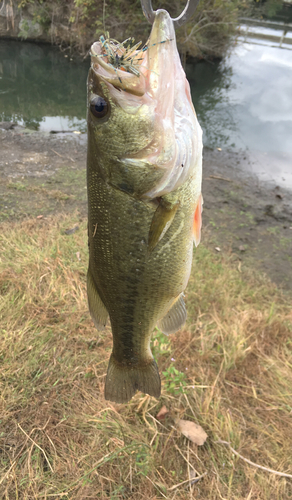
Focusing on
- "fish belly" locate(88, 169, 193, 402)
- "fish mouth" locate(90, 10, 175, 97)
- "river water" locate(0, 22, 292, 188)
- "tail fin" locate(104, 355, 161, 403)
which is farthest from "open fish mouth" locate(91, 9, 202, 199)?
"river water" locate(0, 22, 292, 188)

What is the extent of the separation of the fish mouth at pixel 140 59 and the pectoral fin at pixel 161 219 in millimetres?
424

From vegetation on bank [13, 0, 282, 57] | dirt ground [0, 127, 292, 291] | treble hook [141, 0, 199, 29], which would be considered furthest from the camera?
vegetation on bank [13, 0, 282, 57]

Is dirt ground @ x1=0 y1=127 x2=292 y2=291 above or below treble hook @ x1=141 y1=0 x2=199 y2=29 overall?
below

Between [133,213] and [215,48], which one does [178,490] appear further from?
[215,48]

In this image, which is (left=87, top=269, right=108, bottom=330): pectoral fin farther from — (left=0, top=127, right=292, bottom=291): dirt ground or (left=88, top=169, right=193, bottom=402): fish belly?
(left=0, top=127, right=292, bottom=291): dirt ground

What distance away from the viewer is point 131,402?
8.43ft

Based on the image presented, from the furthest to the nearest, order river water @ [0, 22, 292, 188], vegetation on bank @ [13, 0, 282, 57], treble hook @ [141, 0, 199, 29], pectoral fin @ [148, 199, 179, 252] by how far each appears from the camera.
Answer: vegetation on bank @ [13, 0, 282, 57], river water @ [0, 22, 292, 188], pectoral fin @ [148, 199, 179, 252], treble hook @ [141, 0, 199, 29]

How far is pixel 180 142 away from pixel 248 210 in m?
5.40

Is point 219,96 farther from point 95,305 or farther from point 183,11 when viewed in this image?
point 95,305

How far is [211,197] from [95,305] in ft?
17.4

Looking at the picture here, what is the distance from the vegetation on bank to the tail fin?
37.7ft

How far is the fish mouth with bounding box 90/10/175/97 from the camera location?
110cm

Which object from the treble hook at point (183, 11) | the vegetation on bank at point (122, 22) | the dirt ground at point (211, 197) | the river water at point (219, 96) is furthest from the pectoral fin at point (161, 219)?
the vegetation on bank at point (122, 22)

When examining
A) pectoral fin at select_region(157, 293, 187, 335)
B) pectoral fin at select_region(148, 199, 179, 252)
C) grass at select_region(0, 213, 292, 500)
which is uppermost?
pectoral fin at select_region(148, 199, 179, 252)
